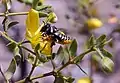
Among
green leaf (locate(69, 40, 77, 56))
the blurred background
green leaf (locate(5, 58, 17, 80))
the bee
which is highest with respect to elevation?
the bee

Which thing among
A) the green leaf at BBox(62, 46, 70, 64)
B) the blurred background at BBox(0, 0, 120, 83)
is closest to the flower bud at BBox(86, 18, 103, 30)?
the blurred background at BBox(0, 0, 120, 83)

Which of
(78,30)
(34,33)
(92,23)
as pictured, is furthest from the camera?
(78,30)

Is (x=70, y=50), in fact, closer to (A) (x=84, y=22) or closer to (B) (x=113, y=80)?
(A) (x=84, y=22)

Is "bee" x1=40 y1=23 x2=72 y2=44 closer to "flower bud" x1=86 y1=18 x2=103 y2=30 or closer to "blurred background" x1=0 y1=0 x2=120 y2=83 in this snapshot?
"blurred background" x1=0 y1=0 x2=120 y2=83

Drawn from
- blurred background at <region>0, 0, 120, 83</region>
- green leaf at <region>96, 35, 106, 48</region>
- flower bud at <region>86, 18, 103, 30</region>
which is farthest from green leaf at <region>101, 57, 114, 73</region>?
flower bud at <region>86, 18, 103, 30</region>

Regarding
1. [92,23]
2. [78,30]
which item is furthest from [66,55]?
[78,30]

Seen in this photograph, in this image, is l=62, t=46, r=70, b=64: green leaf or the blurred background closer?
l=62, t=46, r=70, b=64: green leaf

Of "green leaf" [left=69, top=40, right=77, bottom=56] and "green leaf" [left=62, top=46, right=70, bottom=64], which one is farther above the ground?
"green leaf" [left=69, top=40, right=77, bottom=56]

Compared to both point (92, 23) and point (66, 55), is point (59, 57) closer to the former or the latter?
point (66, 55)

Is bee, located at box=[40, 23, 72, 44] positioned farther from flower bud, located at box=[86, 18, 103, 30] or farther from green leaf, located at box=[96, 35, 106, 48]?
flower bud, located at box=[86, 18, 103, 30]
